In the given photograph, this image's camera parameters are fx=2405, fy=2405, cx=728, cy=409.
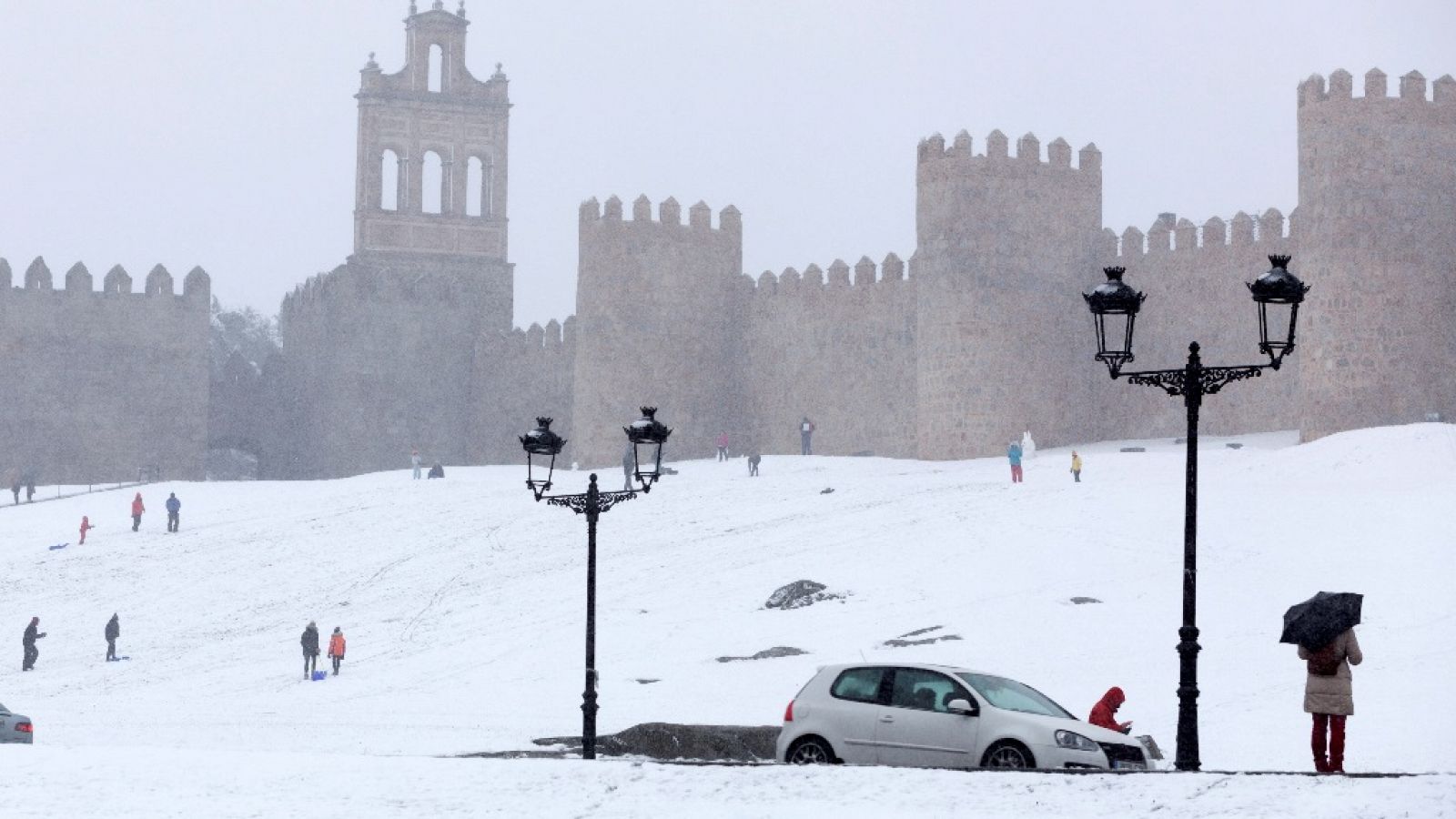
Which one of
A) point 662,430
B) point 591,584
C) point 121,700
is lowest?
point 121,700

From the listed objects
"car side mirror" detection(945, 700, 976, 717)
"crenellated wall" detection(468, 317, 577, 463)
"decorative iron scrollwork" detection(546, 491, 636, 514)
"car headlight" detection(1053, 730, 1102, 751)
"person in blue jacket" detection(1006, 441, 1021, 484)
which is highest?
"crenellated wall" detection(468, 317, 577, 463)

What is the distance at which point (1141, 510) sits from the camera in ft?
107

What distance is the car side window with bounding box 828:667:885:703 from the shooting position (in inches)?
614

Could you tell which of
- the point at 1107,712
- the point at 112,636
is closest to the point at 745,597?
the point at 112,636

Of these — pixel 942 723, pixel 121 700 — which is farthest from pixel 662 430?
pixel 121 700

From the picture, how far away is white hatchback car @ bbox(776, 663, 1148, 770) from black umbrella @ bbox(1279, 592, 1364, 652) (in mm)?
1475

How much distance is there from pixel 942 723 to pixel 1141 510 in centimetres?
1797

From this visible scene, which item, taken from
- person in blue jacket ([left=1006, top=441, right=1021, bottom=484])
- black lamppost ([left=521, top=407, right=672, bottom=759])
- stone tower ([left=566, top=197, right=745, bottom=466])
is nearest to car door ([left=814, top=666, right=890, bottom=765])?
black lamppost ([left=521, top=407, right=672, bottom=759])

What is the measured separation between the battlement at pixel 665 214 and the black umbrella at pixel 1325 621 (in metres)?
36.8

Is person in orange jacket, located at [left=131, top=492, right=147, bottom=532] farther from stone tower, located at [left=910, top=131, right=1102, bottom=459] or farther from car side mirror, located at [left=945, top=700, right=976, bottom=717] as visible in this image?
car side mirror, located at [left=945, top=700, right=976, bottom=717]

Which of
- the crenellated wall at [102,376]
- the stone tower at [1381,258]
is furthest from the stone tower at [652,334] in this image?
the stone tower at [1381,258]

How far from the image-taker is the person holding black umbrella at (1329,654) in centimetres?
1422

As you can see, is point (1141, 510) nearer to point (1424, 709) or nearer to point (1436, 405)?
point (1436, 405)

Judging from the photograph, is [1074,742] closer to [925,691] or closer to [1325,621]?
[925,691]
